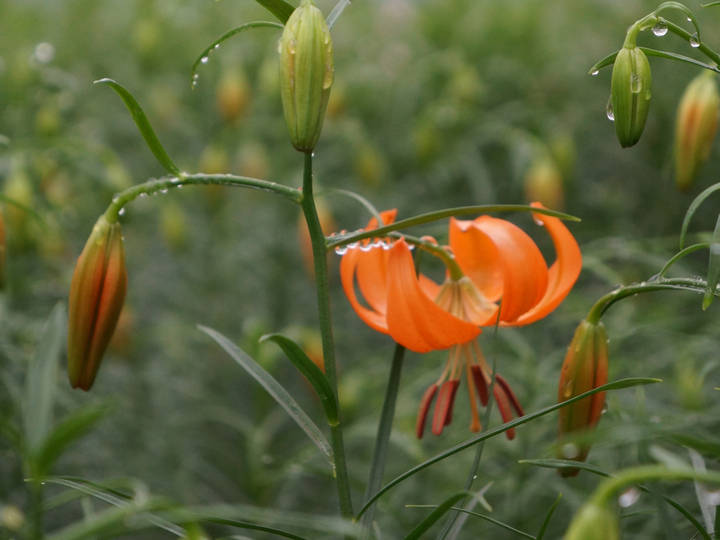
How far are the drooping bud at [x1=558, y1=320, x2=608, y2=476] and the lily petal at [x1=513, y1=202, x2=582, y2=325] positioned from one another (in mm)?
52

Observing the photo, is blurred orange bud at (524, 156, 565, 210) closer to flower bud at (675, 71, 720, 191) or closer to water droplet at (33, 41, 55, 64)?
flower bud at (675, 71, 720, 191)

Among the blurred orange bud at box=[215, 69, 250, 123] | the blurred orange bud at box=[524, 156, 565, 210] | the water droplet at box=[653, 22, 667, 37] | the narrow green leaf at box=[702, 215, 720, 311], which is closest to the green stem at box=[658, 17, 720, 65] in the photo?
the water droplet at box=[653, 22, 667, 37]

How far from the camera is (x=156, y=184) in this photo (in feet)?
1.85

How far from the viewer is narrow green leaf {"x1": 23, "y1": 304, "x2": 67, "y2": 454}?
426 mm

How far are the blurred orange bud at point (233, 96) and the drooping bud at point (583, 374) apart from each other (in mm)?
1548

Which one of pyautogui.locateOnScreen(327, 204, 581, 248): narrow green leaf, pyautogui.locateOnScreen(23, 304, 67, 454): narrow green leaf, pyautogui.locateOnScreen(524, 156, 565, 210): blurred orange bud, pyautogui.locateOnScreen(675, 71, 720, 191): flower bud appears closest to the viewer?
pyautogui.locateOnScreen(23, 304, 67, 454): narrow green leaf

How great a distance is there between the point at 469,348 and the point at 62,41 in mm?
2467

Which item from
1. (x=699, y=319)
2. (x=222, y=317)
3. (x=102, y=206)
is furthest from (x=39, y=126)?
(x=699, y=319)

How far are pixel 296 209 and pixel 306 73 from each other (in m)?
1.84

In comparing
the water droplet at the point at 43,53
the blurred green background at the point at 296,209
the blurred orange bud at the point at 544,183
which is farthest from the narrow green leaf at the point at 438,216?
the blurred orange bud at the point at 544,183

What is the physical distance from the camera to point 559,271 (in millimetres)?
671

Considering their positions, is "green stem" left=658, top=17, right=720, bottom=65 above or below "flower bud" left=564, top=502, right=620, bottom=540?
above

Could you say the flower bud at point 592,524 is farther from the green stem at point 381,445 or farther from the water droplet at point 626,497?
the green stem at point 381,445

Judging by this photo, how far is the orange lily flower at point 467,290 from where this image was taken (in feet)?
1.99
